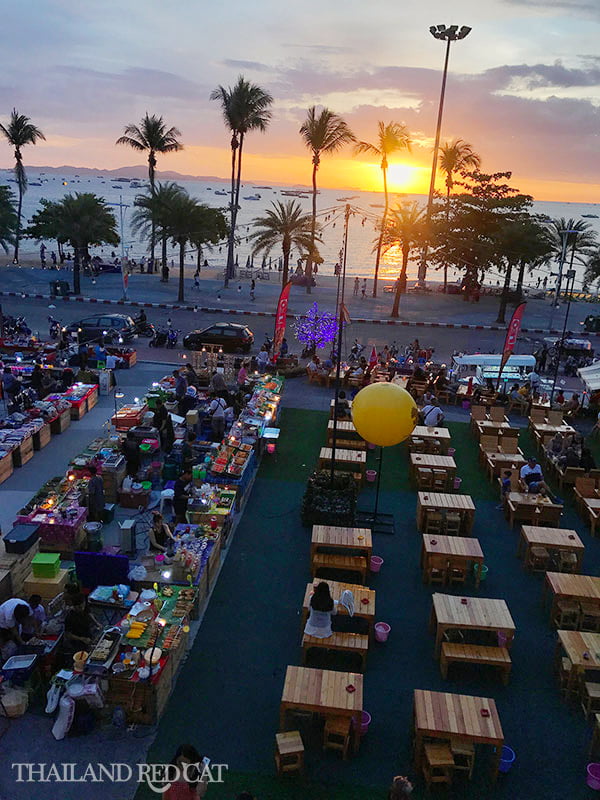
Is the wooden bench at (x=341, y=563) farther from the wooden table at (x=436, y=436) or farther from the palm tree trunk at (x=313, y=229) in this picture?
the palm tree trunk at (x=313, y=229)

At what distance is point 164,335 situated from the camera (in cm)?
3038

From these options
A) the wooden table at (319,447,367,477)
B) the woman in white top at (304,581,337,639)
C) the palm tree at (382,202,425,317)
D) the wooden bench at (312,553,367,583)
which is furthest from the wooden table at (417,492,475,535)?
the palm tree at (382,202,425,317)

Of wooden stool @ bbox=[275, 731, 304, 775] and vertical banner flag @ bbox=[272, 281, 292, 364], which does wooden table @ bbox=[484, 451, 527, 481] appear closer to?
vertical banner flag @ bbox=[272, 281, 292, 364]

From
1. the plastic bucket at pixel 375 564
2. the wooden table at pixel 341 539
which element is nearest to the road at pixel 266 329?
the wooden table at pixel 341 539

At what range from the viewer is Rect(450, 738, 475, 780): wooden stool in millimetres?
7633

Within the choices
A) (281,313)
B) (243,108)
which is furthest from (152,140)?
(281,313)

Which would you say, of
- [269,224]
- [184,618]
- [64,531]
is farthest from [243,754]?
[269,224]

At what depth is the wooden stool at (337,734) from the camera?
788 centimetres

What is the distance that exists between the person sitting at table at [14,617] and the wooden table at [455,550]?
711cm

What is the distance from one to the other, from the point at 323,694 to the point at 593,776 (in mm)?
3570

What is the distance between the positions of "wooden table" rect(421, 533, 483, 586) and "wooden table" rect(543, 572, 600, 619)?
4.30 feet

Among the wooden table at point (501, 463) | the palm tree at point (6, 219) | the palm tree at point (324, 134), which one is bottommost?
the wooden table at point (501, 463)

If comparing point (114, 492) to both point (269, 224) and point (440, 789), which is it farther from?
point (269, 224)

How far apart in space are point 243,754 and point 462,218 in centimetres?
4646
